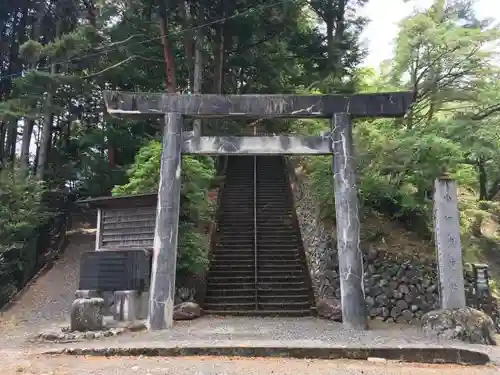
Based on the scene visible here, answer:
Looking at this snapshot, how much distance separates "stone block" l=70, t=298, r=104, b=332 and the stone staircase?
302cm

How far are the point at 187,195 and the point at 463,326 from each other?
6248 millimetres

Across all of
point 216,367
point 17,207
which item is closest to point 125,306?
point 216,367

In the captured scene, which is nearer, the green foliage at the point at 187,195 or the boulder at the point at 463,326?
the boulder at the point at 463,326

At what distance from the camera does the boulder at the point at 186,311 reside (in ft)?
31.8

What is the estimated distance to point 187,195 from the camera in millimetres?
10750

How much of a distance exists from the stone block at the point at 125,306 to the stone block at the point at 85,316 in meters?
1.14

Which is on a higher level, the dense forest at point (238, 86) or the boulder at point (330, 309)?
the dense forest at point (238, 86)

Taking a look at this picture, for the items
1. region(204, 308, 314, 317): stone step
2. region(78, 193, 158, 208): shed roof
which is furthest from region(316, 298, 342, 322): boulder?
region(78, 193, 158, 208): shed roof

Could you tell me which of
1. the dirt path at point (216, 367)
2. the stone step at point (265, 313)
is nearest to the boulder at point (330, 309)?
the stone step at point (265, 313)

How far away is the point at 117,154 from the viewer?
58.2ft

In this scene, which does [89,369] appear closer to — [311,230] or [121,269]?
[121,269]

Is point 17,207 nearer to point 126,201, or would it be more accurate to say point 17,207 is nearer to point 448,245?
point 126,201

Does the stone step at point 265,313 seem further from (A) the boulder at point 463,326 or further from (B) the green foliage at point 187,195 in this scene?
(A) the boulder at point 463,326

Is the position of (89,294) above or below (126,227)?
below
